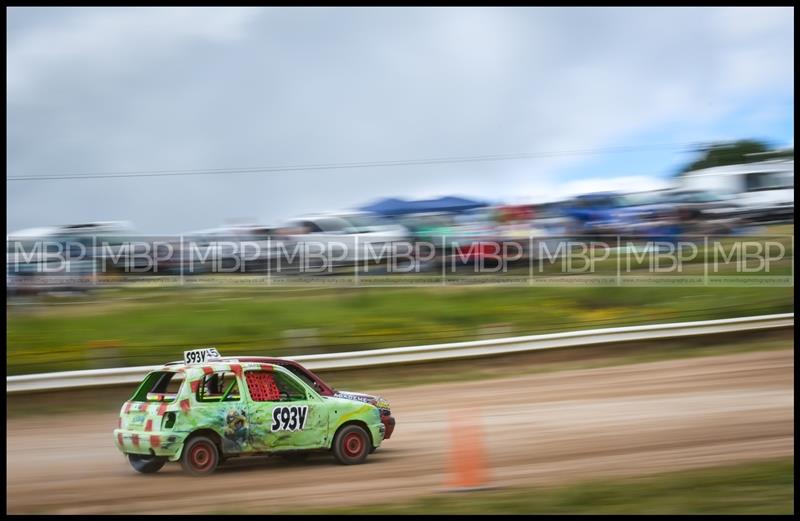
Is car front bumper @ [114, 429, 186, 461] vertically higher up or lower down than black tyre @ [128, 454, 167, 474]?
higher up

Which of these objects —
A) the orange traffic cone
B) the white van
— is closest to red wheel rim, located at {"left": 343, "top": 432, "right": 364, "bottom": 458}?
the orange traffic cone

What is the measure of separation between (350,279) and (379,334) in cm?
194

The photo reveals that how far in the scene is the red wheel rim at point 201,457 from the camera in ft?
27.7

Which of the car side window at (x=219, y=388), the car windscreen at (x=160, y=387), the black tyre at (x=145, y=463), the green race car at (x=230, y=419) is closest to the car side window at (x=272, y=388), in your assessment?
the green race car at (x=230, y=419)

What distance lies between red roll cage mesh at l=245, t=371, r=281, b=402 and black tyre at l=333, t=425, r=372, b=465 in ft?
2.69

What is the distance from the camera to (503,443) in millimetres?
10188

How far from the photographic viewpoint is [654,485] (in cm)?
848

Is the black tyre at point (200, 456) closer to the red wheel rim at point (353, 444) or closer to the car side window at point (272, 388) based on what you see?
the car side window at point (272, 388)

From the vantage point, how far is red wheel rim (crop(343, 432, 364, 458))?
8945 mm

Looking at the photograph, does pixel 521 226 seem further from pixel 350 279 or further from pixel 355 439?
pixel 355 439

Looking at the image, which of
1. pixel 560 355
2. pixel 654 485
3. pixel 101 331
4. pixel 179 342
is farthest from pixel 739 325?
pixel 101 331

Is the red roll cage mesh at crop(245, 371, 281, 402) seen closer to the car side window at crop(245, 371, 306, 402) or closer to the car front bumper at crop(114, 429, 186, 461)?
the car side window at crop(245, 371, 306, 402)

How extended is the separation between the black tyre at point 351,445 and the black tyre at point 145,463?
6.09ft

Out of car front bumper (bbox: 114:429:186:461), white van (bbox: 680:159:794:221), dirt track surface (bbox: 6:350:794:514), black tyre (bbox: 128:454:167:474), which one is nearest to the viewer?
car front bumper (bbox: 114:429:186:461)
